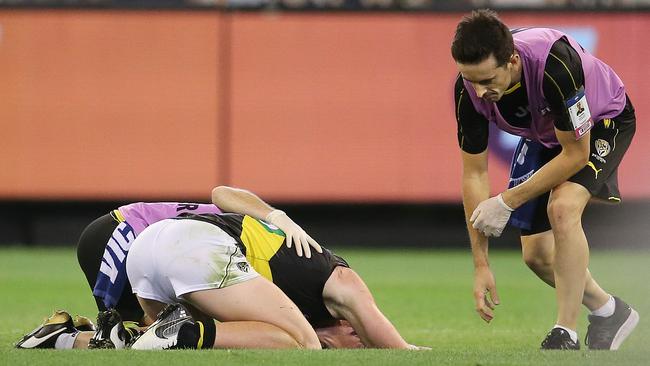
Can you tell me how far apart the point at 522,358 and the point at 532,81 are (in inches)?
55.8

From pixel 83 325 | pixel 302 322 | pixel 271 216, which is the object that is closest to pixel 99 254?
pixel 83 325

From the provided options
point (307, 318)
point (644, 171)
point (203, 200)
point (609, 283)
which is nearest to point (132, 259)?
point (307, 318)

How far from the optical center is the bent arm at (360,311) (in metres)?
5.99

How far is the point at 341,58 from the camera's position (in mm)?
13750

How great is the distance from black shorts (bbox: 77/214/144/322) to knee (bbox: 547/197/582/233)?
2.26 meters

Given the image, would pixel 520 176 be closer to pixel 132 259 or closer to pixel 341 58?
pixel 132 259

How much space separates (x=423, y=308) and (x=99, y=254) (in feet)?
9.59

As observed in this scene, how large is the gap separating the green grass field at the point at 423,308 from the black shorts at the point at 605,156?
2.70 ft

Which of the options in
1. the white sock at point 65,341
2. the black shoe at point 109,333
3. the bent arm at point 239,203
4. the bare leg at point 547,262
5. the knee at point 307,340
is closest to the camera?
the knee at point 307,340

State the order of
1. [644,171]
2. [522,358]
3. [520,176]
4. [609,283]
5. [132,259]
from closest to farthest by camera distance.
A: [522,358] → [132,259] → [520,176] → [609,283] → [644,171]

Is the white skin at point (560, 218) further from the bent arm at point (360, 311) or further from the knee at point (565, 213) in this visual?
the bent arm at point (360, 311)

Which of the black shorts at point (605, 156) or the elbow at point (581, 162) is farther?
the black shorts at point (605, 156)

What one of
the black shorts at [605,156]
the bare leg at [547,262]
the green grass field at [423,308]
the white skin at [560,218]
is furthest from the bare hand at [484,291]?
the bare leg at [547,262]

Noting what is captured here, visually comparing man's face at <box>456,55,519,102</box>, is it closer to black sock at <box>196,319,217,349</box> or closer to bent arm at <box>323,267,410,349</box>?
bent arm at <box>323,267,410,349</box>
